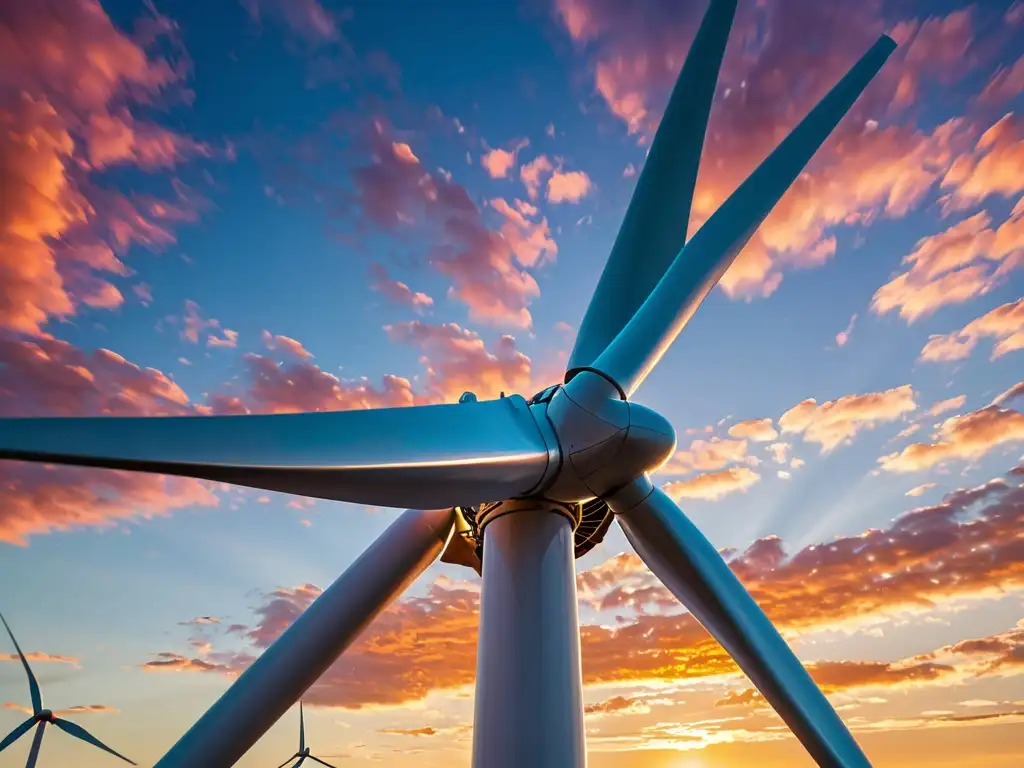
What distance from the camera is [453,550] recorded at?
51.0 ft

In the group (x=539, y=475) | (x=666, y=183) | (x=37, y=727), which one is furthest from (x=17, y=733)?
(x=666, y=183)

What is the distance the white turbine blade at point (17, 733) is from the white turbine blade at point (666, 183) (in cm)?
2285

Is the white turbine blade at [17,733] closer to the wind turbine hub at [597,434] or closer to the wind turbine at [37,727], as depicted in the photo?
the wind turbine at [37,727]

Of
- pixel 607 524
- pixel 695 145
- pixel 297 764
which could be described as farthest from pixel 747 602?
pixel 297 764

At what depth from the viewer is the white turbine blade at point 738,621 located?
12.3 meters

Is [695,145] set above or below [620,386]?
above

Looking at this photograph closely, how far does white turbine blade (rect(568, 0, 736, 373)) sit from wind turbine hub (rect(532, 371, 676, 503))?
313 cm

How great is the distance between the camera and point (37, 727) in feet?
84.4

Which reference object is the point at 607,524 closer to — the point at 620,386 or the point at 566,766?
the point at 620,386

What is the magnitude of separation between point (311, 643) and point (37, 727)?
1887 cm

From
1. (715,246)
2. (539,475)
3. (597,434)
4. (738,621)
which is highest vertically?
(715,246)

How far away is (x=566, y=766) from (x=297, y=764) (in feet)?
83.5

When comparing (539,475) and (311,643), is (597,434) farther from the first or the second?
(311,643)

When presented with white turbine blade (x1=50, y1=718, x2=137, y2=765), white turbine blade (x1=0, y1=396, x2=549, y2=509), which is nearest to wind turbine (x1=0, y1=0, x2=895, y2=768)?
white turbine blade (x1=0, y1=396, x2=549, y2=509)
